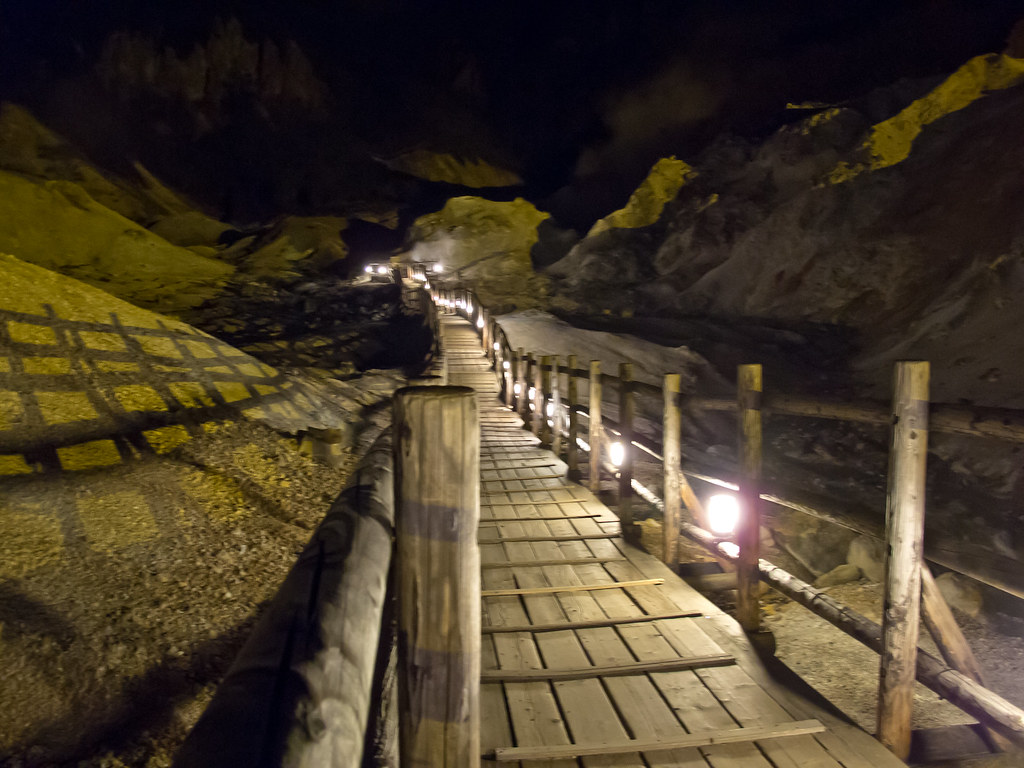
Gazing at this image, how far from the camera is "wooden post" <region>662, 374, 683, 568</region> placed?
437 centimetres

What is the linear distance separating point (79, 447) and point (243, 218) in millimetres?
30292

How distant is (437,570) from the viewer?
1437 mm

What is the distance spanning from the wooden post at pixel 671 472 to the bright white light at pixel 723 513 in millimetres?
293

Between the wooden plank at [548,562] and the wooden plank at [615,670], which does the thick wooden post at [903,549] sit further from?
the wooden plank at [548,562]

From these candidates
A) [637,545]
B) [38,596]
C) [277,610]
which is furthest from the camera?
[637,545]

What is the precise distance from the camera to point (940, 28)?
19.5 meters

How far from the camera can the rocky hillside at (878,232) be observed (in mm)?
16656

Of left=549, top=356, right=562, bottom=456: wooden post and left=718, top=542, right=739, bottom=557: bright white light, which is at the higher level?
left=549, top=356, right=562, bottom=456: wooden post

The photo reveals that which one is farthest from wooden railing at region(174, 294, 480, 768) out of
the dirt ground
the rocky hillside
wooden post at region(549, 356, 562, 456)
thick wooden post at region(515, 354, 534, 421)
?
the rocky hillside

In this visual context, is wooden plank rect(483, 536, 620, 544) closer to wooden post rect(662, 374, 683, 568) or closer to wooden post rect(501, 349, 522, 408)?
wooden post rect(662, 374, 683, 568)

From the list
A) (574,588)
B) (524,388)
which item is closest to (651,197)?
(524,388)

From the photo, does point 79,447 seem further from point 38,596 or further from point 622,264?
point 622,264

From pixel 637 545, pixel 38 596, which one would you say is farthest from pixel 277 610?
pixel 637 545

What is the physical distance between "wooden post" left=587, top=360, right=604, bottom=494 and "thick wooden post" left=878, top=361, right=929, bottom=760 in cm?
387
